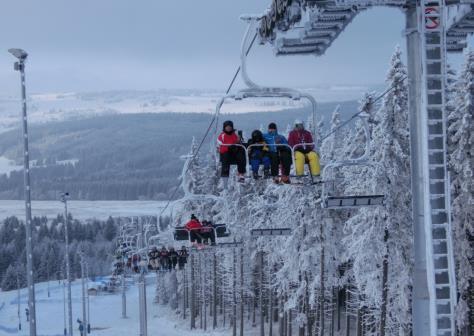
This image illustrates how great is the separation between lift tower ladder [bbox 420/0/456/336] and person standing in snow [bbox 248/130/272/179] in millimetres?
4294

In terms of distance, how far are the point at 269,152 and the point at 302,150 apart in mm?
591

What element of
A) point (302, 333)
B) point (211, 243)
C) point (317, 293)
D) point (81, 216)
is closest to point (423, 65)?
point (211, 243)

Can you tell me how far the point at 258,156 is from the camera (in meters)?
12.9

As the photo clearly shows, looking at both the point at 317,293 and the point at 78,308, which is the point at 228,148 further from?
the point at 78,308

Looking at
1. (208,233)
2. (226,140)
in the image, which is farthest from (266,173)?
(208,233)

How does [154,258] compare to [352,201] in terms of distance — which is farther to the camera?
[154,258]

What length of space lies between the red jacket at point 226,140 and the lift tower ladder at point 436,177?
14.6 feet

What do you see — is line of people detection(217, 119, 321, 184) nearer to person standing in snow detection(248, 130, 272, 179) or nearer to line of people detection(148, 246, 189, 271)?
person standing in snow detection(248, 130, 272, 179)

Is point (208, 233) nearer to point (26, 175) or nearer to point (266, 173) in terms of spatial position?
point (26, 175)

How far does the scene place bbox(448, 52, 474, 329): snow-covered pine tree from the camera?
26.9 m

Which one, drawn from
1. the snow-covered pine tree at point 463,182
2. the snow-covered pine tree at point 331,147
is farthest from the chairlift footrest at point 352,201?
the snow-covered pine tree at point 331,147

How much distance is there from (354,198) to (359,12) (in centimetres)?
264

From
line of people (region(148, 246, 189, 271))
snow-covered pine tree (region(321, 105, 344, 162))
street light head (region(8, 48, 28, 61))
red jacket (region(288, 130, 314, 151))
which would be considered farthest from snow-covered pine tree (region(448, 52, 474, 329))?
red jacket (region(288, 130, 314, 151))

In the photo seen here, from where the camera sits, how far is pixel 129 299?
92.5m
